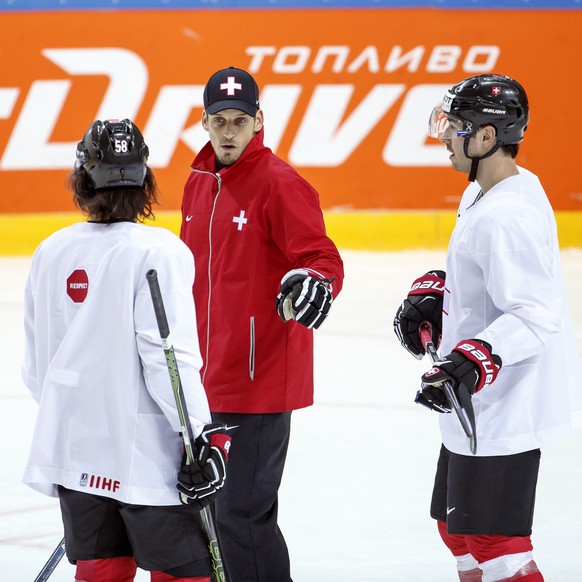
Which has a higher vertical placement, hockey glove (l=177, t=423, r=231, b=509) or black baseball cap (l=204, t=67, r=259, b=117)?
black baseball cap (l=204, t=67, r=259, b=117)

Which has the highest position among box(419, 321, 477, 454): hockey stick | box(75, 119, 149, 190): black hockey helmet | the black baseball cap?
the black baseball cap

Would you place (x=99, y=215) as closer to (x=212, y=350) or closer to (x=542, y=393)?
(x=212, y=350)

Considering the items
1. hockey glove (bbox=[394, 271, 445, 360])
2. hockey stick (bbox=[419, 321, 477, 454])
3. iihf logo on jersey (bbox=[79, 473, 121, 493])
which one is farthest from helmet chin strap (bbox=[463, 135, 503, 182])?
iihf logo on jersey (bbox=[79, 473, 121, 493])

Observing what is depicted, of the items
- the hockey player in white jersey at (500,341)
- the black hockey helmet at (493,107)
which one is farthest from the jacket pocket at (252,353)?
the black hockey helmet at (493,107)

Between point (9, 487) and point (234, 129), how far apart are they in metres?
1.68

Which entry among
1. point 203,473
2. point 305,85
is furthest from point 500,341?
point 305,85

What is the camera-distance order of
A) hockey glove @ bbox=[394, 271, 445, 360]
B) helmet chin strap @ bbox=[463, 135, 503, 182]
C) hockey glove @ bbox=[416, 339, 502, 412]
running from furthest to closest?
hockey glove @ bbox=[394, 271, 445, 360]
helmet chin strap @ bbox=[463, 135, 503, 182]
hockey glove @ bbox=[416, 339, 502, 412]

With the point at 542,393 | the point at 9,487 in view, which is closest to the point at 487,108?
the point at 542,393

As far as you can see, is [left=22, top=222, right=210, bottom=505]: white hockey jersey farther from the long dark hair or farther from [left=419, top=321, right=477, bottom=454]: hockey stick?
[left=419, top=321, right=477, bottom=454]: hockey stick

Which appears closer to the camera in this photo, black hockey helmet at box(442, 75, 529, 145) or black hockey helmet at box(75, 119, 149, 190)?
black hockey helmet at box(75, 119, 149, 190)

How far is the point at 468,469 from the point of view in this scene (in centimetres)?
241

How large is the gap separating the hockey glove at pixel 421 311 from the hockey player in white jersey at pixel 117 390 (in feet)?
2.29

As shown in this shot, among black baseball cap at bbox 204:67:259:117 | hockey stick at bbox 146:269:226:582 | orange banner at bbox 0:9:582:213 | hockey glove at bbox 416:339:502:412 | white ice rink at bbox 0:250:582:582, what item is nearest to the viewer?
hockey stick at bbox 146:269:226:582

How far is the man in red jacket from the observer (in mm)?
2734
